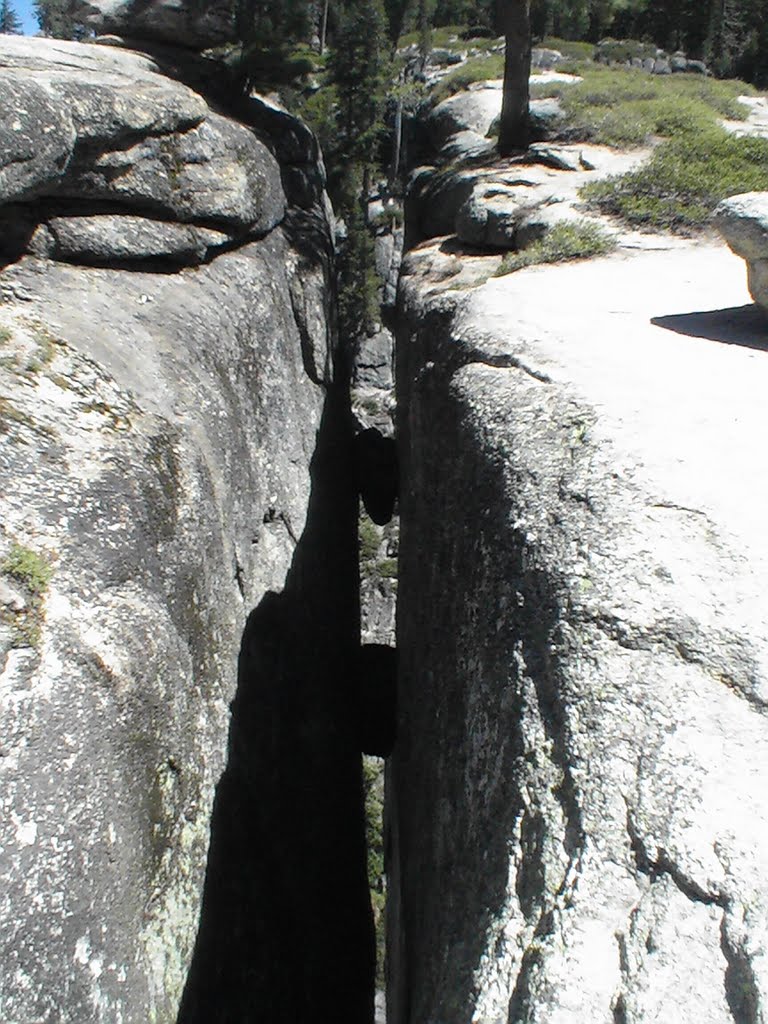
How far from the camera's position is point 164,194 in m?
9.66

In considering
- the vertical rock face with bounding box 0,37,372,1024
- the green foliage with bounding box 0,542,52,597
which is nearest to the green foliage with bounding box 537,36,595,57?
the vertical rock face with bounding box 0,37,372,1024

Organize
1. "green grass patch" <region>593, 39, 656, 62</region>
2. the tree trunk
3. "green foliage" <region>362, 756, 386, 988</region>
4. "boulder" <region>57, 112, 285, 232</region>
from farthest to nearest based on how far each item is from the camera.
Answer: "green grass patch" <region>593, 39, 656, 62</region> → "green foliage" <region>362, 756, 386, 988</region> → the tree trunk → "boulder" <region>57, 112, 285, 232</region>

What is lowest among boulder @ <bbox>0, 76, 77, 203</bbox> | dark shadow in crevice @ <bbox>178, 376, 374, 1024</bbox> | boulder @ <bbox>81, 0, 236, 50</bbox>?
dark shadow in crevice @ <bbox>178, 376, 374, 1024</bbox>

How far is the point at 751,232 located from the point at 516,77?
986 cm

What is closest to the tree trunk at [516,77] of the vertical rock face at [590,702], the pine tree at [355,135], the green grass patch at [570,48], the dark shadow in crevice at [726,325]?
the dark shadow in crevice at [726,325]

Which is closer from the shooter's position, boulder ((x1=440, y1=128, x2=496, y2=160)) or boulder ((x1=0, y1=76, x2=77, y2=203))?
boulder ((x1=0, y1=76, x2=77, y2=203))

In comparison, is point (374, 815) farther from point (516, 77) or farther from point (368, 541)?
point (516, 77)

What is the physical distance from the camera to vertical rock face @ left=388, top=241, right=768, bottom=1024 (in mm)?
3391

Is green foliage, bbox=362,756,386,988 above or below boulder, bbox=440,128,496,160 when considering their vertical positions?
below

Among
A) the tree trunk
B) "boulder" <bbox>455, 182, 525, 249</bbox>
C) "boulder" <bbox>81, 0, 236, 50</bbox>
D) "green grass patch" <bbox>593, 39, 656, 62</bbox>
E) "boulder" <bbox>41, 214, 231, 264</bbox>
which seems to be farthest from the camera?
"green grass patch" <bbox>593, 39, 656, 62</bbox>

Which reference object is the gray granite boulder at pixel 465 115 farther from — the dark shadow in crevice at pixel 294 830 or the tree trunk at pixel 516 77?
the dark shadow in crevice at pixel 294 830

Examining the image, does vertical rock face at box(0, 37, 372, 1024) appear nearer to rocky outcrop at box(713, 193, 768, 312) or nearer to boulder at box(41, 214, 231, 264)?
boulder at box(41, 214, 231, 264)

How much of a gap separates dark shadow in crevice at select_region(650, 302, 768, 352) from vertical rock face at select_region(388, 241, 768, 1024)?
0.35 feet

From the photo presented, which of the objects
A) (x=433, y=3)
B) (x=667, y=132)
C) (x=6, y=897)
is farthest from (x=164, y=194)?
(x=433, y=3)
